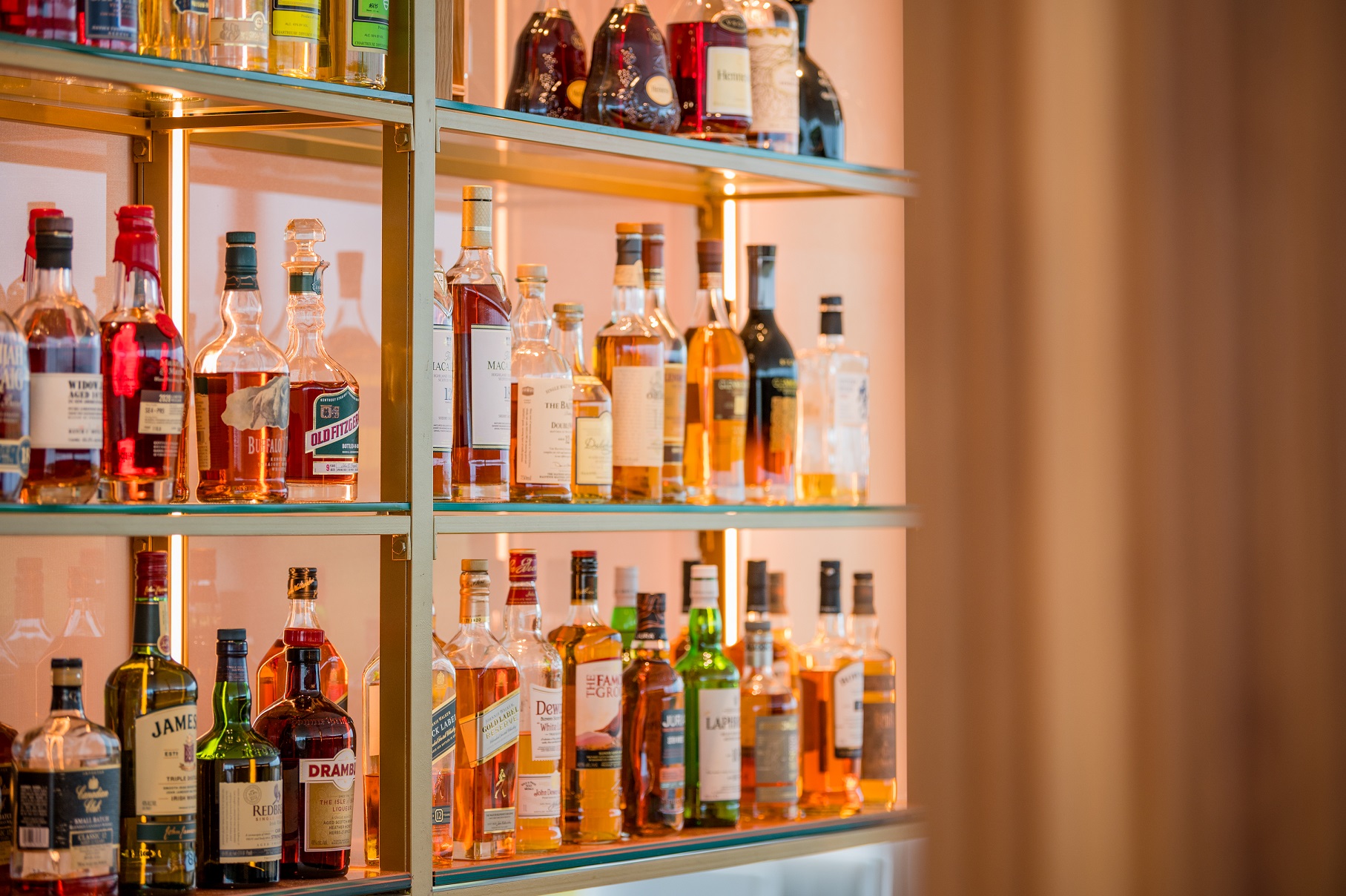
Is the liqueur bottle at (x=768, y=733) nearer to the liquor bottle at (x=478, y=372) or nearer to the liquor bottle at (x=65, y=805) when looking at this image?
the liquor bottle at (x=478, y=372)

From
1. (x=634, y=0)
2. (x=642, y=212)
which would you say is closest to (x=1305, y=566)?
(x=634, y=0)

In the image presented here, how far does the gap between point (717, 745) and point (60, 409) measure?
2.92 ft

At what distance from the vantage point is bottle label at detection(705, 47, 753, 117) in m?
1.72

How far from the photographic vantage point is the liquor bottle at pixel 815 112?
187 cm

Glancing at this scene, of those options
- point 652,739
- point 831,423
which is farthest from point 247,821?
point 831,423

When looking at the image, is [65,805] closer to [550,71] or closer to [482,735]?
[482,735]

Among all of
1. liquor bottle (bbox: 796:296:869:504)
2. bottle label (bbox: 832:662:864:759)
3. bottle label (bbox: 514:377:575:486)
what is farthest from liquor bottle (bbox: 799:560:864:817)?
bottle label (bbox: 514:377:575:486)

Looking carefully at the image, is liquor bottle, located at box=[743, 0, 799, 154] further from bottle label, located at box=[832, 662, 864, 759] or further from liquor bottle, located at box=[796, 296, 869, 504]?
bottle label, located at box=[832, 662, 864, 759]

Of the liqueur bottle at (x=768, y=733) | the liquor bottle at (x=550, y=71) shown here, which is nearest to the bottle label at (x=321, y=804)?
the liqueur bottle at (x=768, y=733)

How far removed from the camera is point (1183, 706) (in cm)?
33

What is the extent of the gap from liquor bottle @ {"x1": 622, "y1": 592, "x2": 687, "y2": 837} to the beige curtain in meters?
1.35

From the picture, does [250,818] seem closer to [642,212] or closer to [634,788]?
[634,788]

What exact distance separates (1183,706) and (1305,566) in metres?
0.05

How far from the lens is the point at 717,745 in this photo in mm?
1716
